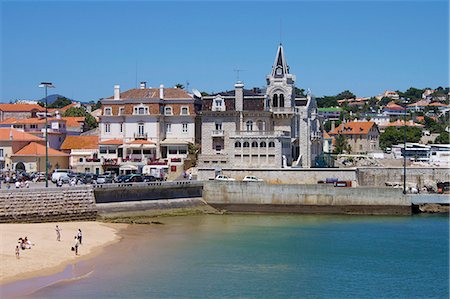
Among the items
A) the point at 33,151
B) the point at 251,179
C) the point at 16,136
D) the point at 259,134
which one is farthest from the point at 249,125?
the point at 16,136

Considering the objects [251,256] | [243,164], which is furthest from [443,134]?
[251,256]

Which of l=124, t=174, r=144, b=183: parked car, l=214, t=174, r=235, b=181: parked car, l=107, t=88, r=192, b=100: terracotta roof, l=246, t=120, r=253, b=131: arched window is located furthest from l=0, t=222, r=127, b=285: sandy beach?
l=107, t=88, r=192, b=100: terracotta roof

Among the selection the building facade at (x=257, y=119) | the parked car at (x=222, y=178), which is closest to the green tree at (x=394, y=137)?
the building facade at (x=257, y=119)

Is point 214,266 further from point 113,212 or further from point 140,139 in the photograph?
point 140,139

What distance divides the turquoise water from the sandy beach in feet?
5.12

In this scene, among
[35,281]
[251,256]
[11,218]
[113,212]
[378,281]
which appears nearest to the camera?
[35,281]

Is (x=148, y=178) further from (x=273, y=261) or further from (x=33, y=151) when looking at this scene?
(x=273, y=261)

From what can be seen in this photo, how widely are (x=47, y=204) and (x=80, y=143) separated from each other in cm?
3050

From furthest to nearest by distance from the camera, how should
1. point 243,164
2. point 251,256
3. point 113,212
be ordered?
1. point 243,164
2. point 113,212
3. point 251,256

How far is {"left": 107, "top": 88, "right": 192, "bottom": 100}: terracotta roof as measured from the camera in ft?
271

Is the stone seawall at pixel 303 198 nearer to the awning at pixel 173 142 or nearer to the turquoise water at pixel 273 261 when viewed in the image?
the turquoise water at pixel 273 261

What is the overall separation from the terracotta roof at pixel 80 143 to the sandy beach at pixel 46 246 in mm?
30007

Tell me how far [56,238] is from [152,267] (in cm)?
920

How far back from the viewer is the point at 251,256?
44.4 meters
